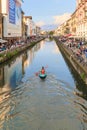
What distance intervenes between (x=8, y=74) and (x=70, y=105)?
2053 cm

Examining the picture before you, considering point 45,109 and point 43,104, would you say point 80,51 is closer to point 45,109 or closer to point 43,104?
point 43,104

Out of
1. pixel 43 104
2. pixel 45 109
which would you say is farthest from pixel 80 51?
pixel 45 109

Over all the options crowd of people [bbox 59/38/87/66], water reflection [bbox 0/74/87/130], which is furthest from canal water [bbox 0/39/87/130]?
crowd of people [bbox 59/38/87/66]

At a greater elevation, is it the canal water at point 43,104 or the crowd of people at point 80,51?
the crowd of people at point 80,51

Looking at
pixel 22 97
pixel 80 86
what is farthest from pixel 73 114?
pixel 80 86

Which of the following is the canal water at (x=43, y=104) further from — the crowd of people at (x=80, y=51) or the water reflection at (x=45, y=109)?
the crowd of people at (x=80, y=51)

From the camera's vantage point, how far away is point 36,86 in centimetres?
3688

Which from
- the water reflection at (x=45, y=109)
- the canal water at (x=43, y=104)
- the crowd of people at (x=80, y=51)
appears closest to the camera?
the water reflection at (x=45, y=109)

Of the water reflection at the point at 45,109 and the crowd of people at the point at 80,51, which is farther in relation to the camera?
the crowd of people at the point at 80,51

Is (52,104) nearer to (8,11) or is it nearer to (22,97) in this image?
(22,97)

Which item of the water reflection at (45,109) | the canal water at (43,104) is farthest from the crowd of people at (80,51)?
the water reflection at (45,109)

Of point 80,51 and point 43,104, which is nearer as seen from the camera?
point 43,104

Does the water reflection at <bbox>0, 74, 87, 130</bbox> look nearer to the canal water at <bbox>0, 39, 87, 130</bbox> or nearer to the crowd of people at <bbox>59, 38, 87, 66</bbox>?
the canal water at <bbox>0, 39, 87, 130</bbox>

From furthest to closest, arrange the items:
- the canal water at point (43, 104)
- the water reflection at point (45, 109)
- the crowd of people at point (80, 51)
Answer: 1. the crowd of people at point (80, 51)
2. the canal water at point (43, 104)
3. the water reflection at point (45, 109)
